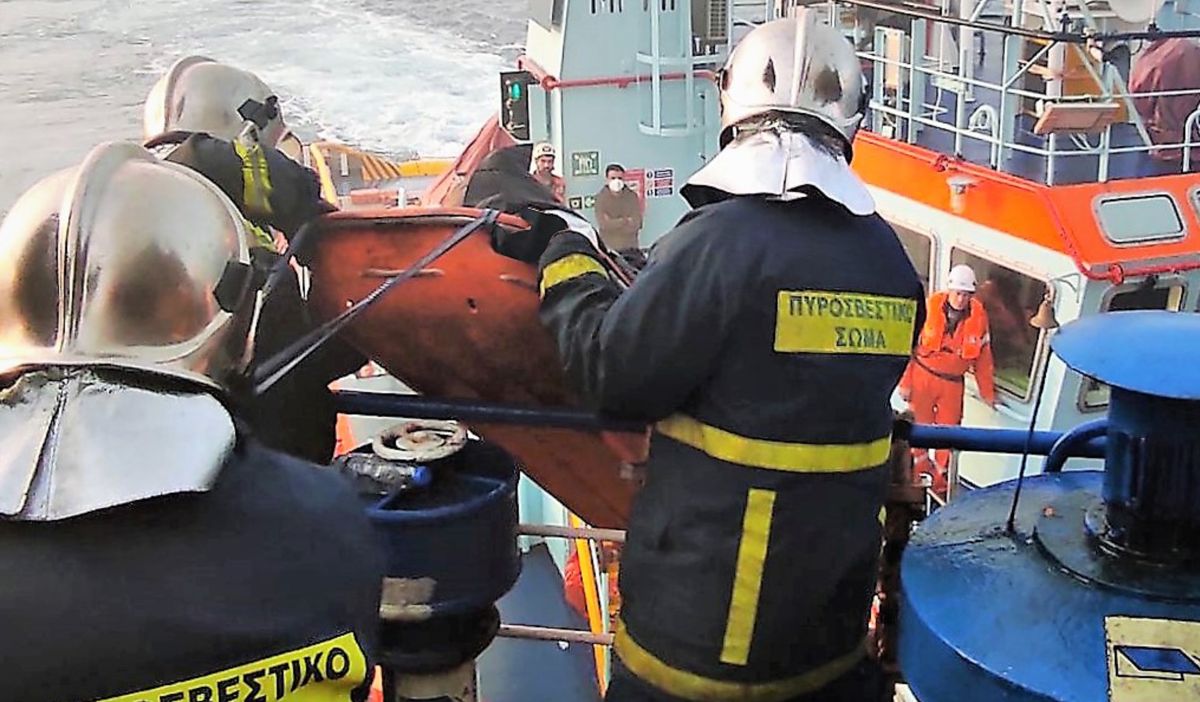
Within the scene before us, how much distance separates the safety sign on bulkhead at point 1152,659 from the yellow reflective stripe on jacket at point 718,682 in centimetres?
58

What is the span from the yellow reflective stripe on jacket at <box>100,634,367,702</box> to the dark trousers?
2.50 ft

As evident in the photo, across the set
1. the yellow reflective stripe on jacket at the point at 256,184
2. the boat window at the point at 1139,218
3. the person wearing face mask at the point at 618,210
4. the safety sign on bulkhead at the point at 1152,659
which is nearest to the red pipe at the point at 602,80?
the person wearing face mask at the point at 618,210

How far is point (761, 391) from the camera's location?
6.61ft

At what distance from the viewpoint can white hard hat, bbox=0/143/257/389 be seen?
1.39 m

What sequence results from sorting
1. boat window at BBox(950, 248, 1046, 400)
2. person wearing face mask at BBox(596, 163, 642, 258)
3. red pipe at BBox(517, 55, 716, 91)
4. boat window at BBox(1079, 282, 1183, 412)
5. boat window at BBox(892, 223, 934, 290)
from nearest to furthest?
boat window at BBox(1079, 282, 1183, 412) → boat window at BBox(950, 248, 1046, 400) → boat window at BBox(892, 223, 934, 290) → person wearing face mask at BBox(596, 163, 642, 258) → red pipe at BBox(517, 55, 716, 91)

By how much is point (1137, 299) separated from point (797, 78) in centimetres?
530

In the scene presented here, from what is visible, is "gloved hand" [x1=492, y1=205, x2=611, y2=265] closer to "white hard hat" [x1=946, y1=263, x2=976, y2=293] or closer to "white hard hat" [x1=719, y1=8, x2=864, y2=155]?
"white hard hat" [x1=719, y1=8, x2=864, y2=155]

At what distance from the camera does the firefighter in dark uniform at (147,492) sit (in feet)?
4.27

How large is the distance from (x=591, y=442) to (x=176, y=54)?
25.0 metres

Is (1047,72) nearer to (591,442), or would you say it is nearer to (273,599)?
(591,442)

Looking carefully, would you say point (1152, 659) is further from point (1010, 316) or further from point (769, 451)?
point (1010, 316)

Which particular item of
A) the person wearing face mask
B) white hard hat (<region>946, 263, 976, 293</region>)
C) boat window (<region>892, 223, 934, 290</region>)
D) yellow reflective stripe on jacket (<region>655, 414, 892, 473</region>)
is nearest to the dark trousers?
yellow reflective stripe on jacket (<region>655, 414, 892, 473</region>)

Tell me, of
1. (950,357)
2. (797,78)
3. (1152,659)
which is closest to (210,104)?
(797,78)

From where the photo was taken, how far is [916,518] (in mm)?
2297
